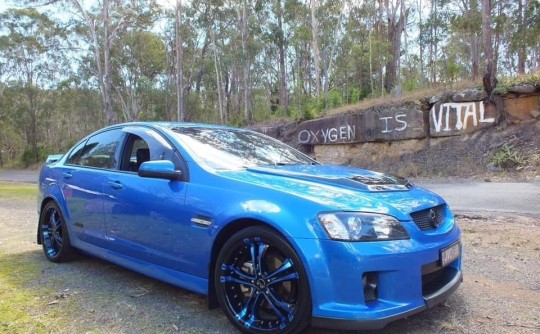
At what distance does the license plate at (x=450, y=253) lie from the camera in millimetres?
2971

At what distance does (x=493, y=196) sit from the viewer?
9.24 metres

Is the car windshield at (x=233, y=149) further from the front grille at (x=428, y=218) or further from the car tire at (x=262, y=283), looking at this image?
the front grille at (x=428, y=218)

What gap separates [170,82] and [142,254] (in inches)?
1502

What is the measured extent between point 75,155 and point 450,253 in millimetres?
4089

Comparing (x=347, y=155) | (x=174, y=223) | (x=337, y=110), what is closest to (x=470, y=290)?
(x=174, y=223)

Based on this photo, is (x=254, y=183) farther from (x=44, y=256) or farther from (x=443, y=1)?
(x=443, y=1)

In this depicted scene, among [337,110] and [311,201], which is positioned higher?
[337,110]

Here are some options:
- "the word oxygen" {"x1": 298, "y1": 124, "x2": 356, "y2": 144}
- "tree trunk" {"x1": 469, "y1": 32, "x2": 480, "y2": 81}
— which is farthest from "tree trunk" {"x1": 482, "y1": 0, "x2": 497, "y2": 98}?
"the word oxygen" {"x1": 298, "y1": 124, "x2": 356, "y2": 144}

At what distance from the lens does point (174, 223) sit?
3.38m

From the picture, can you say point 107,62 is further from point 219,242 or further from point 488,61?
point 219,242

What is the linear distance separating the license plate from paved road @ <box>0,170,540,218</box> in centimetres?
491

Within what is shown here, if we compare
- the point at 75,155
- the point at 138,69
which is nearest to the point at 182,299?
the point at 75,155

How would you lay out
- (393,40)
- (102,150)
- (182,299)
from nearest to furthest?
1. (182,299)
2. (102,150)
3. (393,40)

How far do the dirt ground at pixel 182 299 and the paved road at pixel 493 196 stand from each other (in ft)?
8.10
